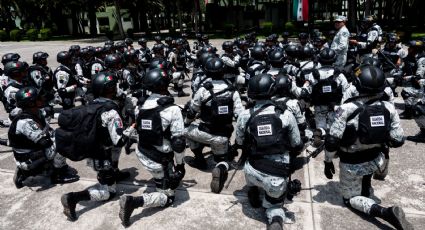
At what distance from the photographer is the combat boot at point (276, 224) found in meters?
3.94

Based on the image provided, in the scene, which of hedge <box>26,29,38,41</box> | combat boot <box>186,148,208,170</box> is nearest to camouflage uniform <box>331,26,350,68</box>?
combat boot <box>186,148,208,170</box>

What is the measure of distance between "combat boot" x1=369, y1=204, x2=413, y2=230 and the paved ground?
0.99ft

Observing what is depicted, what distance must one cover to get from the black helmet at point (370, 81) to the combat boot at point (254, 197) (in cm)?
178

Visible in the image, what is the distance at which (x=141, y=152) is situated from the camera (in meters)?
4.70

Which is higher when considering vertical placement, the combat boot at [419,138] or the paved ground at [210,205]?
the combat boot at [419,138]

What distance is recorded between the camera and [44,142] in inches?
210

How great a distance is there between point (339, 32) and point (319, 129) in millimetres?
3355

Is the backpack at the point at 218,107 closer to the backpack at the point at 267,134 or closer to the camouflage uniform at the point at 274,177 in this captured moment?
the camouflage uniform at the point at 274,177

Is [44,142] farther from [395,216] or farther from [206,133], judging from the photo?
[395,216]

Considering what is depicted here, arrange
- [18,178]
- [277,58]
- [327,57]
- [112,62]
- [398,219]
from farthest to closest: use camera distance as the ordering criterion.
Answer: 1. [112,62]
2. [327,57]
3. [277,58]
4. [18,178]
5. [398,219]

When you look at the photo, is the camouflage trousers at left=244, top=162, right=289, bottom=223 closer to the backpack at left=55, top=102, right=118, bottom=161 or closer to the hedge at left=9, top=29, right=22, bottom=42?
the backpack at left=55, top=102, right=118, bottom=161

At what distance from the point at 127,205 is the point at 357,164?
2.80m

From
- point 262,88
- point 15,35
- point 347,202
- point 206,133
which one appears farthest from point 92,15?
point 347,202

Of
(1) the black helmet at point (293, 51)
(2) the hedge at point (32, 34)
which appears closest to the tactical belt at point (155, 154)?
(1) the black helmet at point (293, 51)
